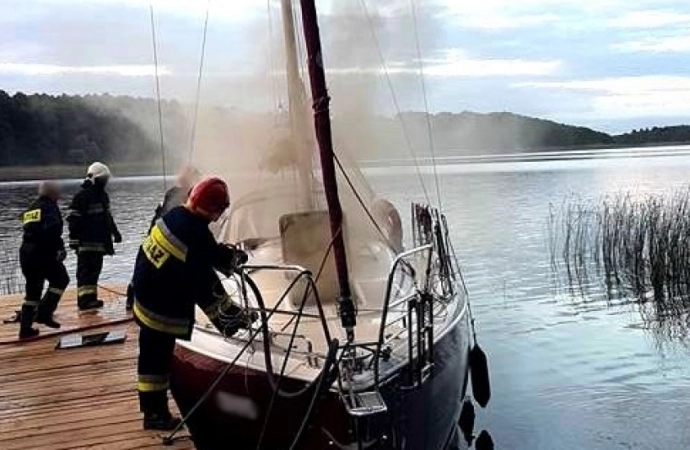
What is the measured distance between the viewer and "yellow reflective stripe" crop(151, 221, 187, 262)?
5.27 m

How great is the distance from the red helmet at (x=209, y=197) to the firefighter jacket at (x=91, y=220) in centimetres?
428

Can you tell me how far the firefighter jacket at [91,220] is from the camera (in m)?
9.19

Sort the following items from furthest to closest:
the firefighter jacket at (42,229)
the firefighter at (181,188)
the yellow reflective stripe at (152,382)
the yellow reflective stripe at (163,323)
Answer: the firefighter at (181,188), the firefighter jacket at (42,229), the yellow reflective stripe at (152,382), the yellow reflective stripe at (163,323)

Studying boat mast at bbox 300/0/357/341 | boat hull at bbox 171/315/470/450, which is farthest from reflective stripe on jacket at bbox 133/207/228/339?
boat mast at bbox 300/0/357/341

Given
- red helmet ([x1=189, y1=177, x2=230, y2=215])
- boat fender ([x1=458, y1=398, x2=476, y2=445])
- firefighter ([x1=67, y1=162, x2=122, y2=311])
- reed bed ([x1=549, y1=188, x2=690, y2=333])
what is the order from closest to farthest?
1. red helmet ([x1=189, y1=177, x2=230, y2=215])
2. firefighter ([x1=67, y1=162, x2=122, y2=311])
3. boat fender ([x1=458, y1=398, x2=476, y2=445])
4. reed bed ([x1=549, y1=188, x2=690, y2=333])

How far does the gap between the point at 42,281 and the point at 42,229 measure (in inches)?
24.2

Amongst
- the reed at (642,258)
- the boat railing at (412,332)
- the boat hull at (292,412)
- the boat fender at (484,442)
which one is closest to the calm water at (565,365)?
the boat fender at (484,442)

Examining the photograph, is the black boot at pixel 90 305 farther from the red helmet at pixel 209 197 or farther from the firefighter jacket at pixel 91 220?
the red helmet at pixel 209 197

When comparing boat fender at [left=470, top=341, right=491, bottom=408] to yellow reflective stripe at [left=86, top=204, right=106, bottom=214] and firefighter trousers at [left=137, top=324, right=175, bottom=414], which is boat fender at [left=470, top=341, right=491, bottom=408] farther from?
yellow reflective stripe at [left=86, top=204, right=106, bottom=214]

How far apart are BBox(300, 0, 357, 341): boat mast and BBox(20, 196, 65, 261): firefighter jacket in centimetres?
392

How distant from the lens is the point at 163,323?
5371 mm

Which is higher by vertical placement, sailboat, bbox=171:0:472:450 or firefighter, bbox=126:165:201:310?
firefighter, bbox=126:165:201:310

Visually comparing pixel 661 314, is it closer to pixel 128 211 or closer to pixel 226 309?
pixel 226 309

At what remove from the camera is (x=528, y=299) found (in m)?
17.0
